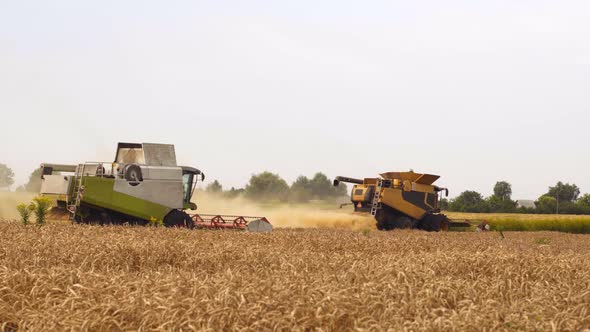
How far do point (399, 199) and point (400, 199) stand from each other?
2.6 inches

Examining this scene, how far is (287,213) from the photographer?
37.3 metres

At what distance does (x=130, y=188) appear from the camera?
22125mm

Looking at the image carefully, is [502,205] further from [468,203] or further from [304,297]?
[304,297]

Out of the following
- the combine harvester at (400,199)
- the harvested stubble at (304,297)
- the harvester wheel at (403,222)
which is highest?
the combine harvester at (400,199)

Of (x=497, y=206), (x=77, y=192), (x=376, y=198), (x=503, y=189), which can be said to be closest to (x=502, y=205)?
(x=497, y=206)

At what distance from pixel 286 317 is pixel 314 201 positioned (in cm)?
5122

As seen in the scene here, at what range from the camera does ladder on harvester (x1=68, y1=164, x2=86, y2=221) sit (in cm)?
2144

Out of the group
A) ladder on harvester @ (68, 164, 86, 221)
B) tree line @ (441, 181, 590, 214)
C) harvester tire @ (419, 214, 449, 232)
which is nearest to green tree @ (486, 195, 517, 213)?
tree line @ (441, 181, 590, 214)

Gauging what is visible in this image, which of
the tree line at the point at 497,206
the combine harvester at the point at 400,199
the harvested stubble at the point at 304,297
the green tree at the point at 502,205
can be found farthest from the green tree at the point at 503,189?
the harvested stubble at the point at 304,297

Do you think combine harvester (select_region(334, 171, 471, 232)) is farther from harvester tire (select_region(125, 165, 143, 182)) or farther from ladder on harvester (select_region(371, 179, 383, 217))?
harvester tire (select_region(125, 165, 143, 182))

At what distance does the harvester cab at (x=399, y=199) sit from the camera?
98.8 feet

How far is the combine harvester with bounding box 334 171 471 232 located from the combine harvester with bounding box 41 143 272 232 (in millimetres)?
7905

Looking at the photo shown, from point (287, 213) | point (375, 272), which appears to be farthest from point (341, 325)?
point (287, 213)

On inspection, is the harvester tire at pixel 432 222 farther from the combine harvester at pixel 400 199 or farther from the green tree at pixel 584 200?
the green tree at pixel 584 200
